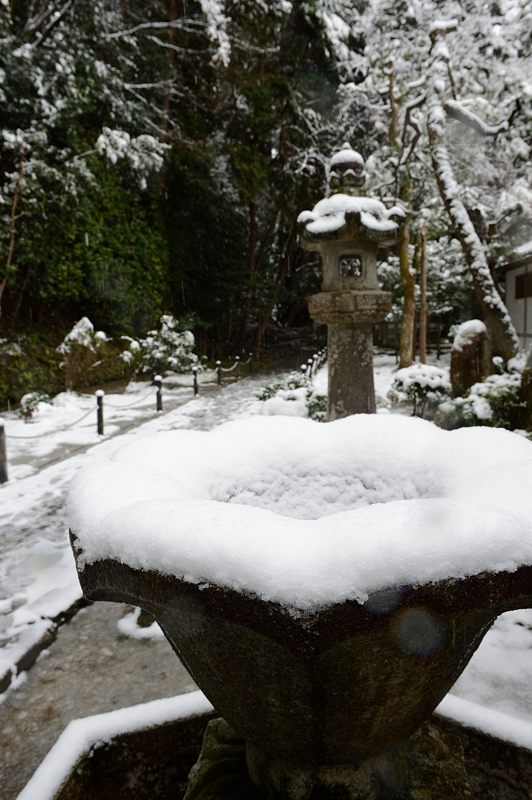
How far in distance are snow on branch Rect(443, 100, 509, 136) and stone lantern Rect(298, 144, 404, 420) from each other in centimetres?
288

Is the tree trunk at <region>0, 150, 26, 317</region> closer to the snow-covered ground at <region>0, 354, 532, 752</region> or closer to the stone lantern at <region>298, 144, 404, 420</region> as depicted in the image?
the snow-covered ground at <region>0, 354, 532, 752</region>

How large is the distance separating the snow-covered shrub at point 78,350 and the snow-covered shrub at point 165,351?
195 centimetres

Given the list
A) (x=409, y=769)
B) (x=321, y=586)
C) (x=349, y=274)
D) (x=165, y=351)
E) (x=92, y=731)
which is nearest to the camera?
(x=321, y=586)

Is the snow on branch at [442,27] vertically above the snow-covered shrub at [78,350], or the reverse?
the snow on branch at [442,27]

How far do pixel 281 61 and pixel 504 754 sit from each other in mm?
18844

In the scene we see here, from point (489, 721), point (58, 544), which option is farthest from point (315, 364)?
point (489, 721)

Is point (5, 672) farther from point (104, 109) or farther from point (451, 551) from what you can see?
point (104, 109)

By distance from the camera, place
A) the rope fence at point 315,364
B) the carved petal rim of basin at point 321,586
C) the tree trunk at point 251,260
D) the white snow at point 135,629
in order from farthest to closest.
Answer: the tree trunk at point 251,260, the rope fence at point 315,364, the white snow at point 135,629, the carved petal rim of basin at point 321,586

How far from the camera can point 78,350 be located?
11.1 meters

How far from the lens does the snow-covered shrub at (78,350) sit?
1084 cm

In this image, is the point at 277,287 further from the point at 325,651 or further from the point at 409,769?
the point at 325,651

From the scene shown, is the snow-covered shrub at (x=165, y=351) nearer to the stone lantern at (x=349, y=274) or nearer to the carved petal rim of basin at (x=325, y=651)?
the stone lantern at (x=349, y=274)

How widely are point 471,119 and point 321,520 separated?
379 inches

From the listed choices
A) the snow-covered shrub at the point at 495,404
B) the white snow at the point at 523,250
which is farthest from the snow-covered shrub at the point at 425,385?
the white snow at the point at 523,250
